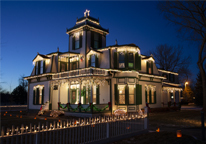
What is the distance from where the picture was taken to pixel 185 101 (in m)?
49.9

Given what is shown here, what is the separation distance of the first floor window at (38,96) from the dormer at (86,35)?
696 centimetres

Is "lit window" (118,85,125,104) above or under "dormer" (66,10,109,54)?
under

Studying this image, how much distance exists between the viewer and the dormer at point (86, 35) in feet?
80.8

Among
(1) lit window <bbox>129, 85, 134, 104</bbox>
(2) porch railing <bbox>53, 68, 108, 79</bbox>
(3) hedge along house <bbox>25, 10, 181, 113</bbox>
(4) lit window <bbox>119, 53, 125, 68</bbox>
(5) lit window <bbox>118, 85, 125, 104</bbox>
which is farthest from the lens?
(4) lit window <bbox>119, 53, 125, 68</bbox>

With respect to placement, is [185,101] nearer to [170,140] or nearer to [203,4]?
[203,4]

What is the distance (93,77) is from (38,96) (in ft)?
35.1

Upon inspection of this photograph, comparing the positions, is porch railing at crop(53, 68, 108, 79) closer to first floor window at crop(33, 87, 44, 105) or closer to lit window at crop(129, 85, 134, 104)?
lit window at crop(129, 85, 134, 104)

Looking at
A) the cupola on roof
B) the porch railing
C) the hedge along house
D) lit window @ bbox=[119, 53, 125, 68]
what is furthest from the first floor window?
lit window @ bbox=[119, 53, 125, 68]

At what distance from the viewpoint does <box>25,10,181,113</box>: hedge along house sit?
2097 centimetres

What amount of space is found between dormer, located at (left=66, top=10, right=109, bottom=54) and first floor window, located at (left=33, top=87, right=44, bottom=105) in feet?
22.8

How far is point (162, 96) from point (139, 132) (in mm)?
19903

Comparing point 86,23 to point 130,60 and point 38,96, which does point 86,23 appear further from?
point 38,96

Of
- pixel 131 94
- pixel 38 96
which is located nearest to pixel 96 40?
pixel 131 94

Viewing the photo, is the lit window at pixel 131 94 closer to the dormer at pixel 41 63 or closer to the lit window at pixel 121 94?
the lit window at pixel 121 94
